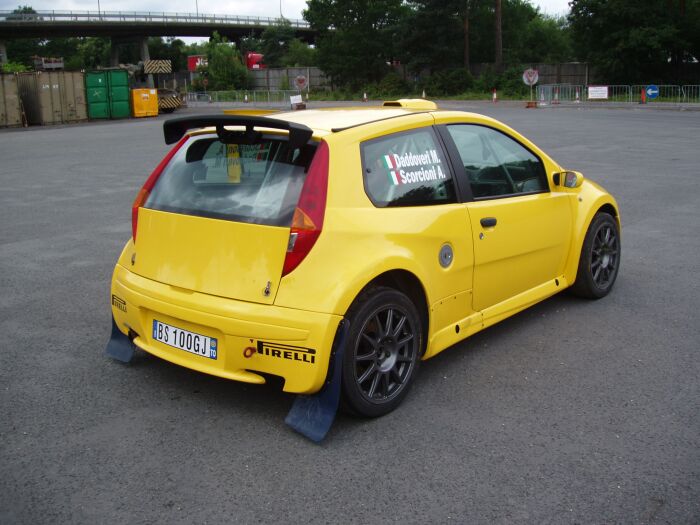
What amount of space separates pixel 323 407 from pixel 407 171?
4.64 feet

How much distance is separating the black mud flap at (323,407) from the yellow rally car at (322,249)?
1 centimetres

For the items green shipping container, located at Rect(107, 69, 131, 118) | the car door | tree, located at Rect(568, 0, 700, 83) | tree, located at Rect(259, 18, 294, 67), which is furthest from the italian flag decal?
tree, located at Rect(259, 18, 294, 67)

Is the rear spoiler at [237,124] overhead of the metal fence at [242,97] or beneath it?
beneath

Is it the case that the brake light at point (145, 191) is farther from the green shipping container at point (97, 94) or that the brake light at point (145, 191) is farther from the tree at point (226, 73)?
the tree at point (226, 73)

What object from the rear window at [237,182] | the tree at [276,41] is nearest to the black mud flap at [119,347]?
the rear window at [237,182]

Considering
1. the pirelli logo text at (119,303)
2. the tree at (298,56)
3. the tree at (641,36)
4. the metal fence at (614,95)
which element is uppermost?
the tree at (298,56)

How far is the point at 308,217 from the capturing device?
3.73 metres

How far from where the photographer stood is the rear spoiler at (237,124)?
12.6 feet

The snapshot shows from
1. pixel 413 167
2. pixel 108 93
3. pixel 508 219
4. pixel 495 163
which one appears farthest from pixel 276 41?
pixel 413 167

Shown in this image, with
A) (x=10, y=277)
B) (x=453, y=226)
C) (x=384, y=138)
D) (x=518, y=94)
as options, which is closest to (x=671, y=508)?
(x=453, y=226)

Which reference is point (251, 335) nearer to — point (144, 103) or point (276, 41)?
point (144, 103)

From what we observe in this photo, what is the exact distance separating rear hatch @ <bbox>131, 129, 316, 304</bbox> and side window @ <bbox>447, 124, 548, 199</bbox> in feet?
4.03

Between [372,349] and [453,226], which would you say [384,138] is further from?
[372,349]

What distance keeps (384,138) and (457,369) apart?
1483 mm
